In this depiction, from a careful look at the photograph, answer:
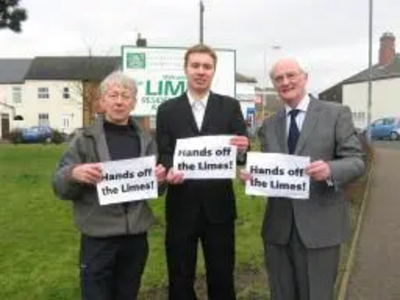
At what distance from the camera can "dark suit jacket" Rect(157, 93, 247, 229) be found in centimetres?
621

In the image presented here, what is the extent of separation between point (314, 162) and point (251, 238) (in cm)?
652

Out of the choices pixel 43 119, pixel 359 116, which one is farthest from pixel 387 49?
pixel 43 119

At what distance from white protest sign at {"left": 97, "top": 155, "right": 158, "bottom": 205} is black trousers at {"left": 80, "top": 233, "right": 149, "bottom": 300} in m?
0.27

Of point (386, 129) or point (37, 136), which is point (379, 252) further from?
point (37, 136)

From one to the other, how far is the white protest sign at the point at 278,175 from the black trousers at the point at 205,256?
0.69m

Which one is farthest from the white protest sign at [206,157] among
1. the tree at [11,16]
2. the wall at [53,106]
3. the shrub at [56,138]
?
the wall at [53,106]

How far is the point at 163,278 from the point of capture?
29.7 feet

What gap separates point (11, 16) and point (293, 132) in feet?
91.0

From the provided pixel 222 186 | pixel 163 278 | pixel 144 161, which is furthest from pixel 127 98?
pixel 163 278

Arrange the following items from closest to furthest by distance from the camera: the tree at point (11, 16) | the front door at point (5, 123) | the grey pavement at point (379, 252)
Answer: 1. the grey pavement at point (379, 252)
2. the tree at point (11, 16)
3. the front door at point (5, 123)

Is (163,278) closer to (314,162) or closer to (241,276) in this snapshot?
(241,276)

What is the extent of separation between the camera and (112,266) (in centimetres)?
578

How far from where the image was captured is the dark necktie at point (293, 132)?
5.57m

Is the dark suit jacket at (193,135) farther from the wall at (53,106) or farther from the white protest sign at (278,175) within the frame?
the wall at (53,106)
